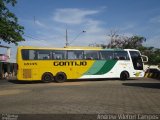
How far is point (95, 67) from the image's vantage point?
29.0m

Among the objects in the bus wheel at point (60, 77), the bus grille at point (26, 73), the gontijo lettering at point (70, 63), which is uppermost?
the gontijo lettering at point (70, 63)

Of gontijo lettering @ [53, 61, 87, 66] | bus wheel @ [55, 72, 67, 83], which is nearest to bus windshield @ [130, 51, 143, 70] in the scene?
gontijo lettering @ [53, 61, 87, 66]

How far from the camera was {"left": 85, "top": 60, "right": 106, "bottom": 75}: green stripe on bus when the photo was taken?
94.8 ft

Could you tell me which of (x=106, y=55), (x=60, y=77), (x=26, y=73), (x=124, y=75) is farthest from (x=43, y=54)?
(x=124, y=75)

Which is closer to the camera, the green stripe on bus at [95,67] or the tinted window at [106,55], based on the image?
the green stripe on bus at [95,67]

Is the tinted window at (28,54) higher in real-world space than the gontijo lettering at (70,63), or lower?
higher

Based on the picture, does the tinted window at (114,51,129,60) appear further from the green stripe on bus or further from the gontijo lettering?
the gontijo lettering

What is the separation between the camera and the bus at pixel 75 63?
2703 cm

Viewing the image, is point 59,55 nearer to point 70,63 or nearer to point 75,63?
point 70,63

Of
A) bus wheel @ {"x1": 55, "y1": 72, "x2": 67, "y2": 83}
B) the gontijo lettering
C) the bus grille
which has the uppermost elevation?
the gontijo lettering

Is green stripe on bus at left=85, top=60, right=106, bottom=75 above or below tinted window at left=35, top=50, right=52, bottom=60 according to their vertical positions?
below

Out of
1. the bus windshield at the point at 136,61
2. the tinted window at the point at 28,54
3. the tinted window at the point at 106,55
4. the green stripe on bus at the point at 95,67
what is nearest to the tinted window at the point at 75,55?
the green stripe on bus at the point at 95,67

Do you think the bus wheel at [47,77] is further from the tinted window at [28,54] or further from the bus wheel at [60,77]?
the tinted window at [28,54]

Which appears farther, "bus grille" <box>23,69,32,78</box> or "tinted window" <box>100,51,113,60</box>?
"tinted window" <box>100,51,113,60</box>
